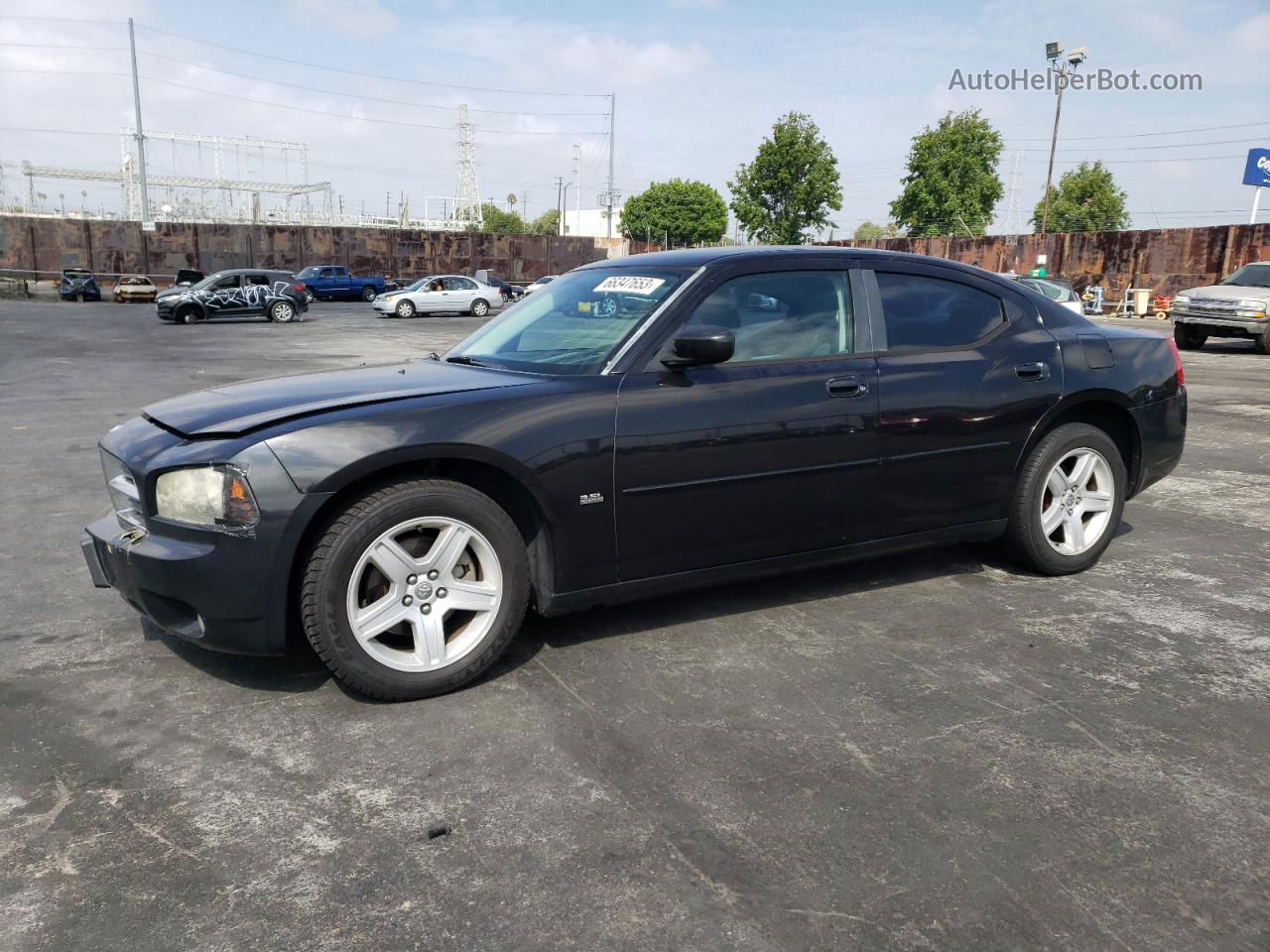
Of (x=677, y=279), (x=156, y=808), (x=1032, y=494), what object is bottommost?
(x=156, y=808)

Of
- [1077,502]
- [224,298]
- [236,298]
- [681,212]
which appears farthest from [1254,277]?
[681,212]

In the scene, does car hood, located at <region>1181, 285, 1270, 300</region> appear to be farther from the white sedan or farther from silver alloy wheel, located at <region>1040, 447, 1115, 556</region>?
the white sedan

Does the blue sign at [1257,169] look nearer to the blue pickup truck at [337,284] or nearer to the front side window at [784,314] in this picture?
the blue pickup truck at [337,284]

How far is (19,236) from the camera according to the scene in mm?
46094

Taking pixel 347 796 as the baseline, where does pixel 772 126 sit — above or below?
above

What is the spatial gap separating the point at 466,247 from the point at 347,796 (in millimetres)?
52242

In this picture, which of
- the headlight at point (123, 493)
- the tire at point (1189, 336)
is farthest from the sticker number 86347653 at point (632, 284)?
the tire at point (1189, 336)

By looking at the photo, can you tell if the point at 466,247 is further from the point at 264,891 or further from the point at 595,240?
the point at 264,891

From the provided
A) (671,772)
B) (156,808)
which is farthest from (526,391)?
(156,808)

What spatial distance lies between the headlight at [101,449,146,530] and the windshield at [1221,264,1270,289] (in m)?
20.7

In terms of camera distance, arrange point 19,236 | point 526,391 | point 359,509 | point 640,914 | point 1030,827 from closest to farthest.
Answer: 1. point 640,914
2. point 1030,827
3. point 359,509
4. point 526,391
5. point 19,236

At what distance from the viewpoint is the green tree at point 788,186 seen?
192 ft

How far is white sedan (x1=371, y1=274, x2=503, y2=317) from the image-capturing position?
33.7 metres

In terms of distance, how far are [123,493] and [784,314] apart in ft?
8.67
